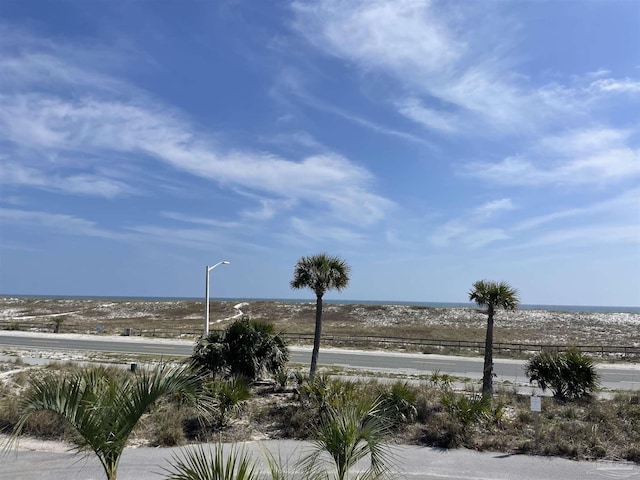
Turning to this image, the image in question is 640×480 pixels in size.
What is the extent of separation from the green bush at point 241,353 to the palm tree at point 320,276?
14.7 ft

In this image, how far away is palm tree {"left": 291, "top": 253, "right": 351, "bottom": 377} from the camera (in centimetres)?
2159

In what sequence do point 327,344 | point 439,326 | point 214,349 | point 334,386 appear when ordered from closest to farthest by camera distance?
point 334,386, point 214,349, point 327,344, point 439,326

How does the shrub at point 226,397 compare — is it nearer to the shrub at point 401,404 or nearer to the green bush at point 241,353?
the green bush at point 241,353

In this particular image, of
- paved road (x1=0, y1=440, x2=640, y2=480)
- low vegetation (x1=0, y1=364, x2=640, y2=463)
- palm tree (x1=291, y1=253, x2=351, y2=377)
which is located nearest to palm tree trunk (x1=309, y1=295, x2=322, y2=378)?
palm tree (x1=291, y1=253, x2=351, y2=377)

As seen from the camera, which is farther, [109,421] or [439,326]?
[439,326]

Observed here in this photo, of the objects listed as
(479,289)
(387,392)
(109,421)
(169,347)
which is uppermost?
(479,289)

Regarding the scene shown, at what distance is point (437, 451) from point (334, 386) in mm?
3516

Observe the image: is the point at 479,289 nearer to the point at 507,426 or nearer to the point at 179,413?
the point at 507,426

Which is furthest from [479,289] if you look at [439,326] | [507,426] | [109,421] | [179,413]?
[439,326]

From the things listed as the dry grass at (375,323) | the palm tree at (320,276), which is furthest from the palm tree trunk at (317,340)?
the dry grass at (375,323)

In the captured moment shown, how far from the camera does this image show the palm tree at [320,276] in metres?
21.6

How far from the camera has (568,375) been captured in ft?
56.0

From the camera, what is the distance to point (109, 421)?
18.7 ft

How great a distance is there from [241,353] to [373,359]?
17232 millimetres
